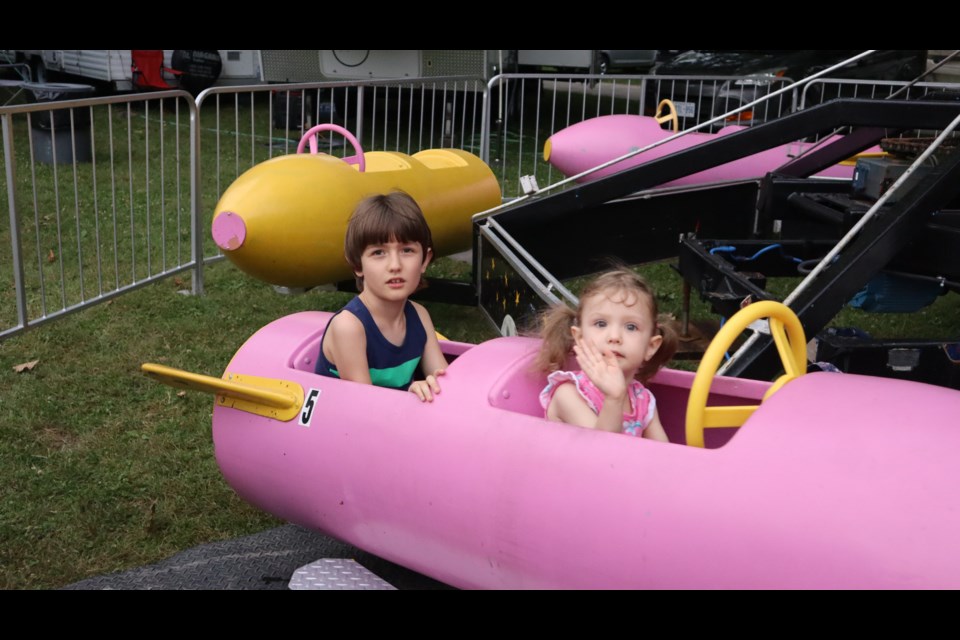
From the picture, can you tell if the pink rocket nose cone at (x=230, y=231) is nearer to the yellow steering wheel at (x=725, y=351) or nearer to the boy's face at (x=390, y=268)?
the boy's face at (x=390, y=268)

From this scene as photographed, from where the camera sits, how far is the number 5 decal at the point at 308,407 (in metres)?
2.68

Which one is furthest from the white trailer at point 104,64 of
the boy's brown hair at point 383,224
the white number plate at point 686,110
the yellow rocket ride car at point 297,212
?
the boy's brown hair at point 383,224

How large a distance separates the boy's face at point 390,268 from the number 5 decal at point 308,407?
35cm

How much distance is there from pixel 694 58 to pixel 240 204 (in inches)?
287

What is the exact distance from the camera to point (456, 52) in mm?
10156

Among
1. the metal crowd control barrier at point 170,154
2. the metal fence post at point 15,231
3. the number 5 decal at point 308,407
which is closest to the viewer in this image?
the number 5 decal at point 308,407

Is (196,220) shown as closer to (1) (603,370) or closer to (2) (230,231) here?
(2) (230,231)

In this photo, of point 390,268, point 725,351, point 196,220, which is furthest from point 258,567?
point 196,220

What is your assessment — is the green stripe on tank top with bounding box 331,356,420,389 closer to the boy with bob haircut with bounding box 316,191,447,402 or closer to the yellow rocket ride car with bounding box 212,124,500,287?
the boy with bob haircut with bounding box 316,191,447,402

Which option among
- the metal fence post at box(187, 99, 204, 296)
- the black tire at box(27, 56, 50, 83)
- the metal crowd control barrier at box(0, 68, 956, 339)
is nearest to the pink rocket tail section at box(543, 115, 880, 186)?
the metal crowd control barrier at box(0, 68, 956, 339)

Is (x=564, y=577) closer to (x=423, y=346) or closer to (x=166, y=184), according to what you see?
(x=423, y=346)

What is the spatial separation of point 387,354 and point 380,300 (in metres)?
0.16

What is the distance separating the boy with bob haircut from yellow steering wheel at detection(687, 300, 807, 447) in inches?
34.1

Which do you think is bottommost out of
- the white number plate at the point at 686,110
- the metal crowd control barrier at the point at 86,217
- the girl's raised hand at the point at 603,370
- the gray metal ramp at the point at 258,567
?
the gray metal ramp at the point at 258,567
